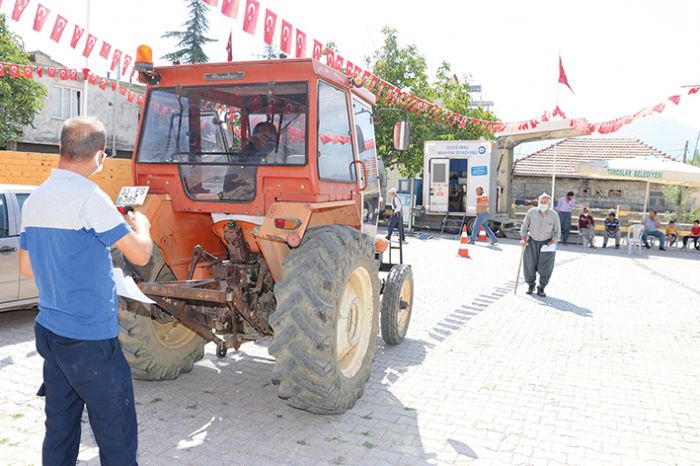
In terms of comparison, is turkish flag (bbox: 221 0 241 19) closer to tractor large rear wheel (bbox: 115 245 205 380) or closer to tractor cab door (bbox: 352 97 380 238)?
tractor cab door (bbox: 352 97 380 238)

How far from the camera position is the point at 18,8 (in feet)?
28.9

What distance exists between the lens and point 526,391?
5.09 m

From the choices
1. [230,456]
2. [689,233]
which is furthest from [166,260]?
[689,233]

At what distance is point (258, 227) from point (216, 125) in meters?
1.08

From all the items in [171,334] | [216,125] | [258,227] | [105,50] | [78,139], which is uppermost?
[105,50]

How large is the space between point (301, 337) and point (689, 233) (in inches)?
731

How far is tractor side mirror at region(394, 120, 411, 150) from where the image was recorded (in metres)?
5.48

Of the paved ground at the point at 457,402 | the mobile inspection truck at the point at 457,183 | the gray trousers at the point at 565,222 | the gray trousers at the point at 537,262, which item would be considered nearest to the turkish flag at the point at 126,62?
the paved ground at the point at 457,402

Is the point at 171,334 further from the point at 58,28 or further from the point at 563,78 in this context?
the point at 563,78

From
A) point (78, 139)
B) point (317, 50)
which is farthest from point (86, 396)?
point (317, 50)

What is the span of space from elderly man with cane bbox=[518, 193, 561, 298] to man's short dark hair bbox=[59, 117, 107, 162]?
7998 mm

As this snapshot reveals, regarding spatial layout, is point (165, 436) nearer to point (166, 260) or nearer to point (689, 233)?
point (166, 260)

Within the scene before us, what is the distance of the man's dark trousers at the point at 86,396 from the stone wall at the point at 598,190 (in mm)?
29151

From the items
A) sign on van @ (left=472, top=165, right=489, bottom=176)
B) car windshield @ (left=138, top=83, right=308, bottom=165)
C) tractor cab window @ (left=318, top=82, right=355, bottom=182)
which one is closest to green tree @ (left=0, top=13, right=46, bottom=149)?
sign on van @ (left=472, top=165, right=489, bottom=176)
